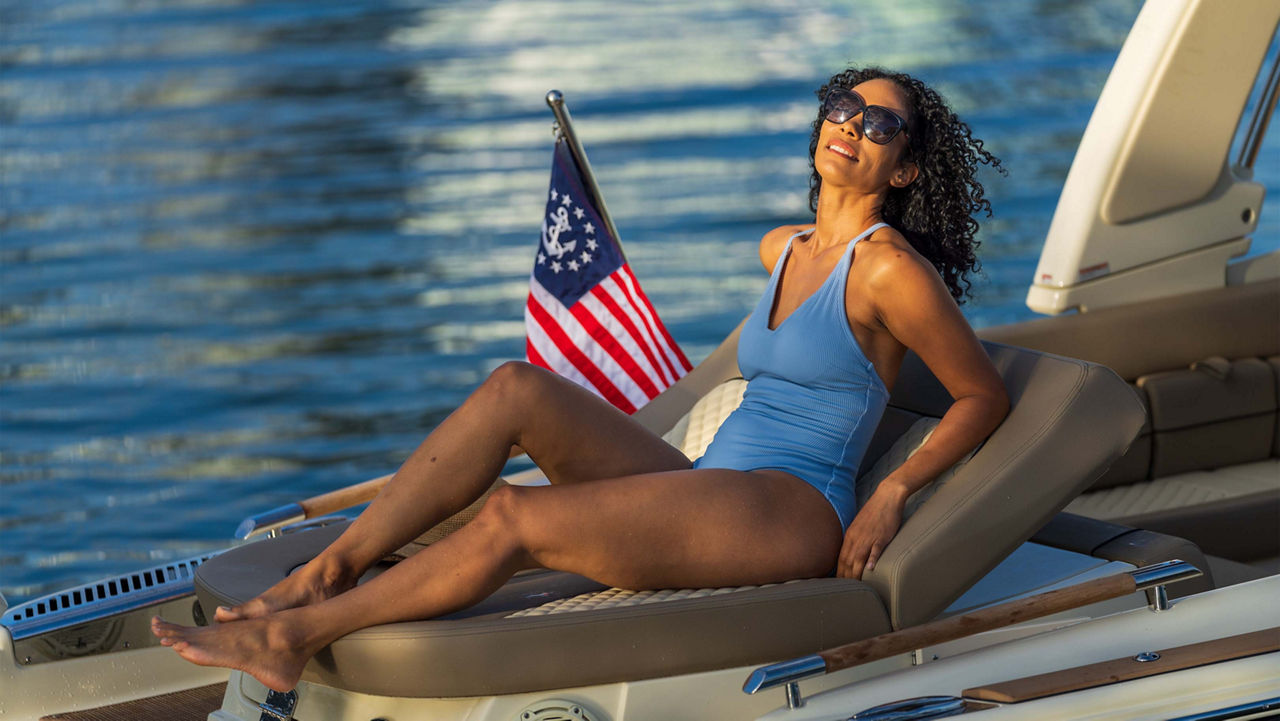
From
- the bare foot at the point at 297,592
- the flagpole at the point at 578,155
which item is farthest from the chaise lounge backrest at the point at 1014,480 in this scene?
the flagpole at the point at 578,155

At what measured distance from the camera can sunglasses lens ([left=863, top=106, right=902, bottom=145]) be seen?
3.08 metres

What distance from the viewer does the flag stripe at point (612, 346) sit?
4.71 m

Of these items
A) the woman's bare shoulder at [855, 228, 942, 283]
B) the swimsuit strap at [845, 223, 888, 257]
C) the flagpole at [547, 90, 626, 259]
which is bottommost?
the woman's bare shoulder at [855, 228, 942, 283]

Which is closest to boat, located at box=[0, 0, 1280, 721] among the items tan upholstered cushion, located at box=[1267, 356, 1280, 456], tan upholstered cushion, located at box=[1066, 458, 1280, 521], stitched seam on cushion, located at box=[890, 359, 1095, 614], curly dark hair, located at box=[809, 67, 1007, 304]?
stitched seam on cushion, located at box=[890, 359, 1095, 614]

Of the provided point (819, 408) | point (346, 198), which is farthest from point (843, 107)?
point (346, 198)

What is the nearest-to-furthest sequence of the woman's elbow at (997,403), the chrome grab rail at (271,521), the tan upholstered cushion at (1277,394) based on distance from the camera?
the woman's elbow at (997,403) < the chrome grab rail at (271,521) < the tan upholstered cushion at (1277,394)

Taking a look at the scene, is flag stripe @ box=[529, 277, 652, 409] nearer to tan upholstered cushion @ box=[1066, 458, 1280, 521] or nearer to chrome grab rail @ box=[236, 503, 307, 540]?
chrome grab rail @ box=[236, 503, 307, 540]

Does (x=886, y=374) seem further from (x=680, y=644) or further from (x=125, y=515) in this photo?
(x=125, y=515)

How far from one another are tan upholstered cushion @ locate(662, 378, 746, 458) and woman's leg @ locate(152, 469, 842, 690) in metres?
0.85

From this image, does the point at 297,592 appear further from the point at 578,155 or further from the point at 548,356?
the point at 578,155

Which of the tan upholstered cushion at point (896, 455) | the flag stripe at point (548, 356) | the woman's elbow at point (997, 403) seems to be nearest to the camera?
the woman's elbow at point (997, 403)

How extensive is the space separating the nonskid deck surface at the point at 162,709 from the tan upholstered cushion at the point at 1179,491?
2.58 meters

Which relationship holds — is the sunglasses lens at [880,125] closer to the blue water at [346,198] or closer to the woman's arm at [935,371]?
the woman's arm at [935,371]

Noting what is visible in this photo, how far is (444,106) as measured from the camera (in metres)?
14.6
